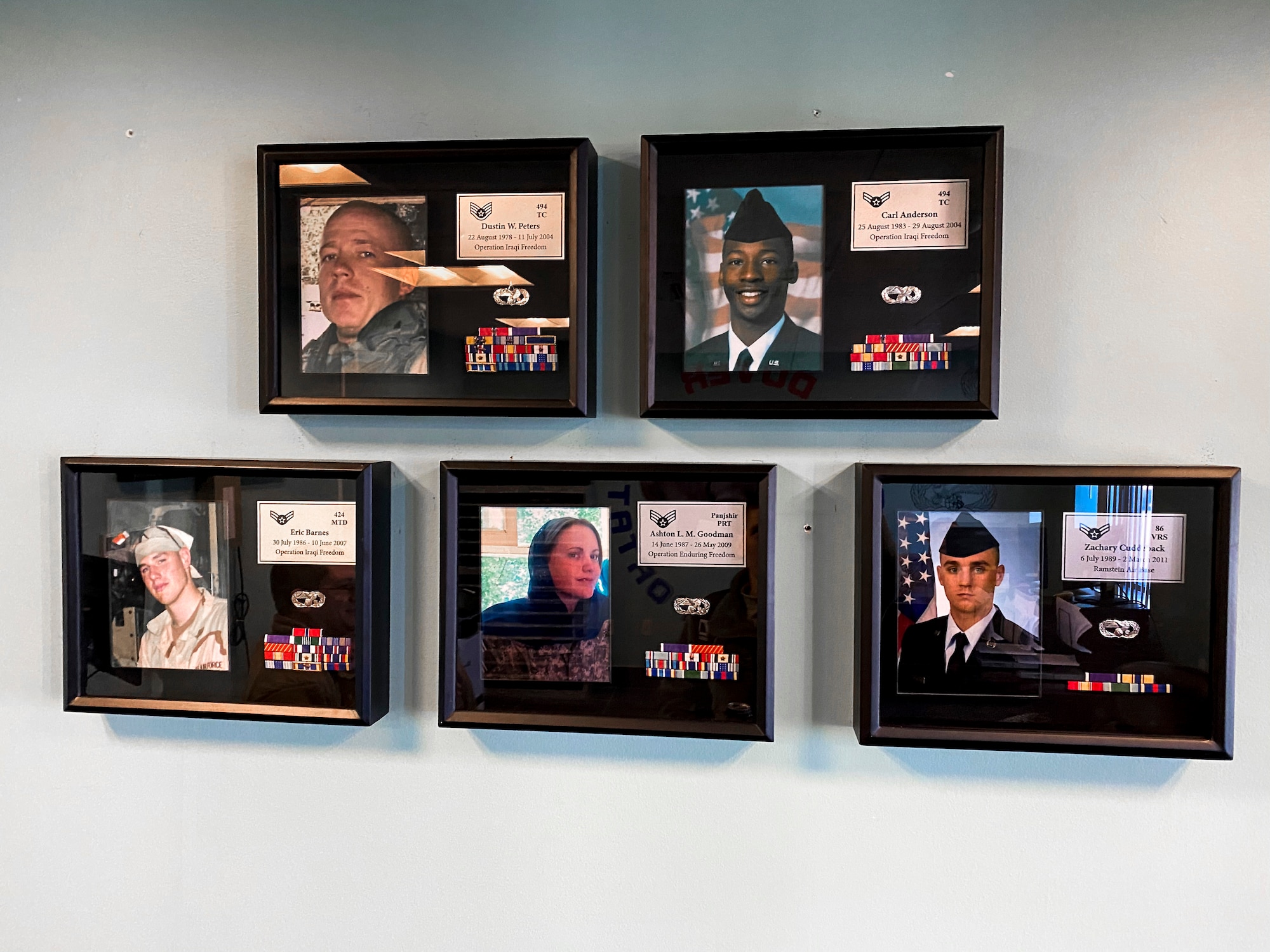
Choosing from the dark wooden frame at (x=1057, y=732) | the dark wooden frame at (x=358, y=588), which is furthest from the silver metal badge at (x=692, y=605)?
the dark wooden frame at (x=358, y=588)

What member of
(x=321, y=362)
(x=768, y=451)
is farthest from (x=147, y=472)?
(x=768, y=451)

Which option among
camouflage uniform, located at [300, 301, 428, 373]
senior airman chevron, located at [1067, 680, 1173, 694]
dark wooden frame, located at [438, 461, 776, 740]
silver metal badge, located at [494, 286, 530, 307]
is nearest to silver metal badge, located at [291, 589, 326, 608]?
dark wooden frame, located at [438, 461, 776, 740]

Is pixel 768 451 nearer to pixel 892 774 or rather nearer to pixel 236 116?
pixel 892 774

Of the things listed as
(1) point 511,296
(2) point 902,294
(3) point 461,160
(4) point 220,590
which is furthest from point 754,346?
(4) point 220,590

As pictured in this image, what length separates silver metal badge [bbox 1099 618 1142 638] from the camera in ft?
2.52

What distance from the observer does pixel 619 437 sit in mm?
836

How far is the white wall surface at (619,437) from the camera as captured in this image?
30.8 inches

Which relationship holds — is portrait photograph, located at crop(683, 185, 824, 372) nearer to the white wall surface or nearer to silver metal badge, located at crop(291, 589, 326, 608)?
the white wall surface

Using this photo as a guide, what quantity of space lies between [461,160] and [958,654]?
2.30ft

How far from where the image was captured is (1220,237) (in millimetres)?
772

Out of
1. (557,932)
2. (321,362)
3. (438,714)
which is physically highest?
(321,362)

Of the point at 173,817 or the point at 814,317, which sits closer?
the point at 814,317

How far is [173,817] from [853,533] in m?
0.82

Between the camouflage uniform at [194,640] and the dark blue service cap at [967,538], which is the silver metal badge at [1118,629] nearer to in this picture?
the dark blue service cap at [967,538]
